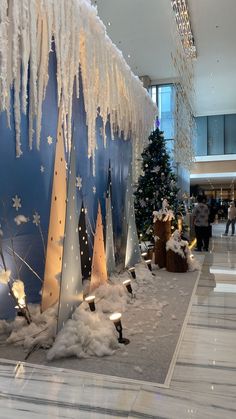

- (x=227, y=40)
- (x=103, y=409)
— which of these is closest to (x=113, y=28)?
(x=227, y=40)

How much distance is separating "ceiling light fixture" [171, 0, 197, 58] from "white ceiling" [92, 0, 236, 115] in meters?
0.13

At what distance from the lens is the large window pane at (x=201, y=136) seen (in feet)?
50.1

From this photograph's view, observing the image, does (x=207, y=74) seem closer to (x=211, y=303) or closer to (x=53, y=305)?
(x=211, y=303)

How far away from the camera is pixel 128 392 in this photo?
Answer: 191cm

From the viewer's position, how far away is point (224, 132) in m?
15.1

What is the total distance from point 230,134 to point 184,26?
8910 mm

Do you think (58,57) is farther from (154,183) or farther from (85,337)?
(154,183)

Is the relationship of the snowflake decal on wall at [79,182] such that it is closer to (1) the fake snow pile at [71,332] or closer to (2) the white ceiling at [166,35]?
(1) the fake snow pile at [71,332]

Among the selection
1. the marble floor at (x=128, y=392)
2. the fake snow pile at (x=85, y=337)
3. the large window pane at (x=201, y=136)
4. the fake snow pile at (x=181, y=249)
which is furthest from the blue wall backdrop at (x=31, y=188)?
the large window pane at (x=201, y=136)

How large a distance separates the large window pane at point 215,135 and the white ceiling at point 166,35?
12.6 feet

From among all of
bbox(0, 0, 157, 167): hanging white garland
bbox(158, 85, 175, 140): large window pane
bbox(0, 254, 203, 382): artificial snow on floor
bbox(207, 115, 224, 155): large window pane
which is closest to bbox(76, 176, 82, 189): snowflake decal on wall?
bbox(0, 0, 157, 167): hanging white garland

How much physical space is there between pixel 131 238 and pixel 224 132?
1197 centimetres

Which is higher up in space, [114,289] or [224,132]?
[224,132]

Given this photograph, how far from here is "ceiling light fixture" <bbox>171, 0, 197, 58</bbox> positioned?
20.7 ft
